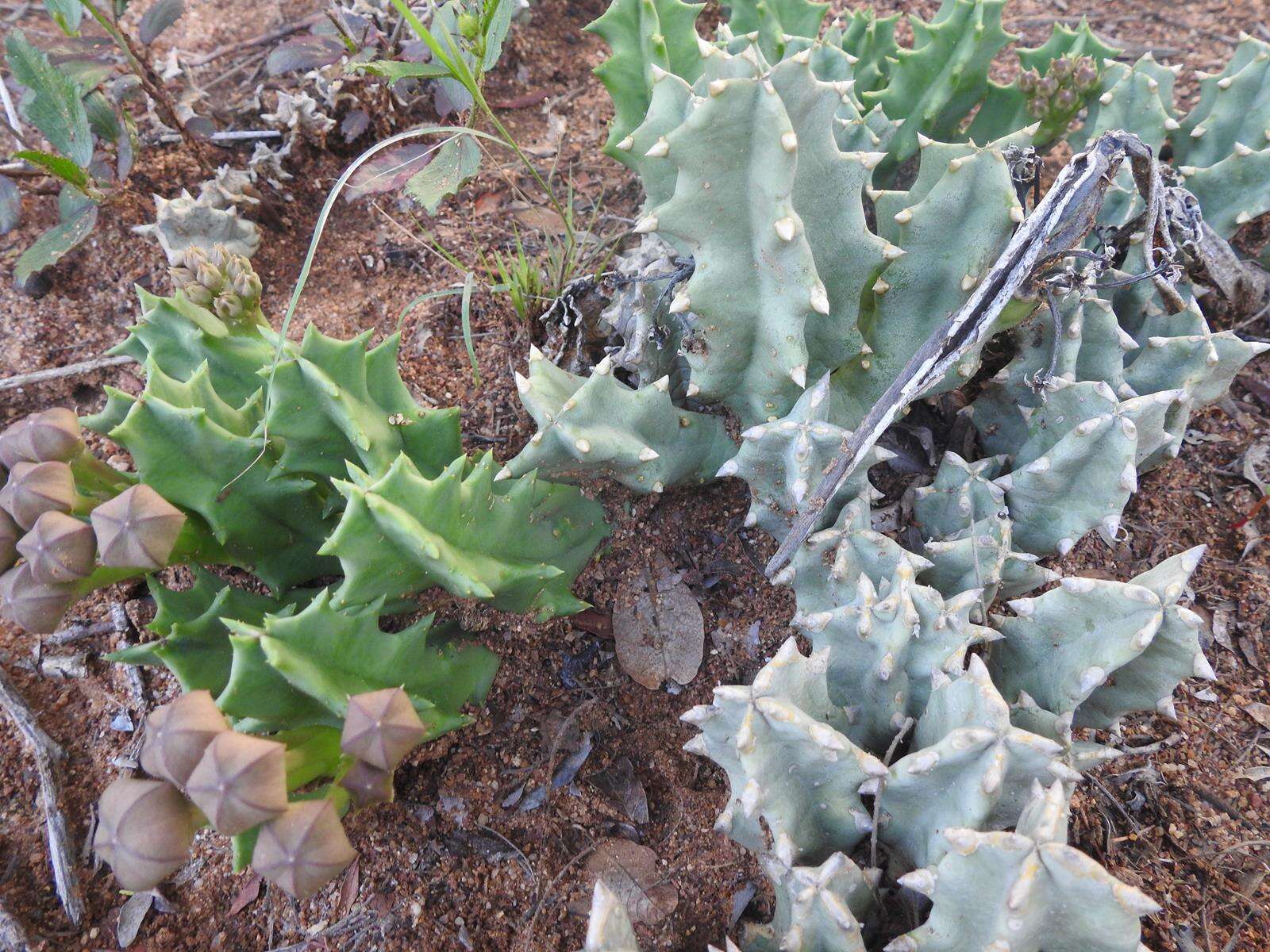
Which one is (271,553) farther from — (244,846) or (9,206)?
(9,206)

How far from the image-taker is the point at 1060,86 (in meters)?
2.24

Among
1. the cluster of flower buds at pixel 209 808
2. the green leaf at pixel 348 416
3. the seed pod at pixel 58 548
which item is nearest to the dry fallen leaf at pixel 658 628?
the green leaf at pixel 348 416

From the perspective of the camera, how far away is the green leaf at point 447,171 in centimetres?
191

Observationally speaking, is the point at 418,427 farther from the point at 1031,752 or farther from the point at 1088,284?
the point at 1088,284

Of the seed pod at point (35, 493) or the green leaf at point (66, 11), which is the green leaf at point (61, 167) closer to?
the green leaf at point (66, 11)

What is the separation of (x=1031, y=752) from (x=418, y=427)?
4.14ft

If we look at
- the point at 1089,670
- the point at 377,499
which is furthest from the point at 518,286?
the point at 1089,670

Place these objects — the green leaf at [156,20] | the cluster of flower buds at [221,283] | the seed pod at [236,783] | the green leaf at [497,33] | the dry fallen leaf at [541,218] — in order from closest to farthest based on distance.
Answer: the seed pod at [236,783], the cluster of flower buds at [221,283], the green leaf at [497,33], the green leaf at [156,20], the dry fallen leaf at [541,218]

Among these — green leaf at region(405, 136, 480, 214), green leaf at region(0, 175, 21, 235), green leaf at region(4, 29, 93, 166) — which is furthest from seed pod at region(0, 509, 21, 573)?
green leaf at region(0, 175, 21, 235)

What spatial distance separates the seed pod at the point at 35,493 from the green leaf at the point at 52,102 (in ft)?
3.97

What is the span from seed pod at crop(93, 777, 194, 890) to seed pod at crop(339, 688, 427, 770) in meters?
0.24

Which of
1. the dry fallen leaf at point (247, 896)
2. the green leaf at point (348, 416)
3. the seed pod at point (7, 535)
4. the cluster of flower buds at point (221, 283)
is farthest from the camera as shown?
the cluster of flower buds at point (221, 283)

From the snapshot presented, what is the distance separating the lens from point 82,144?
2.21 meters

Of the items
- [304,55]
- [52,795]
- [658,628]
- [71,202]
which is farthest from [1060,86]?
[52,795]
